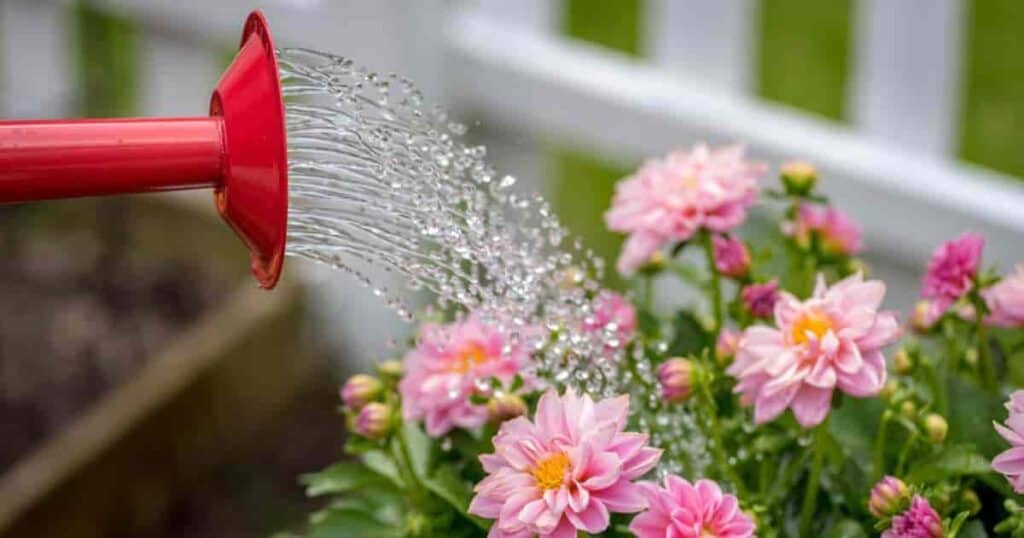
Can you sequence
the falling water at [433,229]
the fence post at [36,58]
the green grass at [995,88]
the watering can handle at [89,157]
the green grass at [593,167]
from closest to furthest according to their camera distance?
the watering can handle at [89,157], the falling water at [433,229], the green grass at [593,167], the green grass at [995,88], the fence post at [36,58]

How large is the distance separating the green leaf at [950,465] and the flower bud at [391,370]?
323 millimetres

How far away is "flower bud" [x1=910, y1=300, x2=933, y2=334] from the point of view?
105 cm

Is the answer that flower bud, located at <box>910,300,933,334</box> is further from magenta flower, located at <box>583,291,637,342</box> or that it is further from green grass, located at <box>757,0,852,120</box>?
green grass, located at <box>757,0,852,120</box>

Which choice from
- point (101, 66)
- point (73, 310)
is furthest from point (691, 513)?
point (101, 66)

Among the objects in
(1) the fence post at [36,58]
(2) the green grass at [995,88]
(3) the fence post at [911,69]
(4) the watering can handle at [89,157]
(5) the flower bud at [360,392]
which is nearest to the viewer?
(4) the watering can handle at [89,157]

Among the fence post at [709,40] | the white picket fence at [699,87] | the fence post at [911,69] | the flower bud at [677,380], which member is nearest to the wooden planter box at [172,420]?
the white picket fence at [699,87]

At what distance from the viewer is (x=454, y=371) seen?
37.8 inches

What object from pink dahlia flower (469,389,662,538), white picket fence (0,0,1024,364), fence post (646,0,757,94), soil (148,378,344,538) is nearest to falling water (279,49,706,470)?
pink dahlia flower (469,389,662,538)

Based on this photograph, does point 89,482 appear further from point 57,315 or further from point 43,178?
point 43,178

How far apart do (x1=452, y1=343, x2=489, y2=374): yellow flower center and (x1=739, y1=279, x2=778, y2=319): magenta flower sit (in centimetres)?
17

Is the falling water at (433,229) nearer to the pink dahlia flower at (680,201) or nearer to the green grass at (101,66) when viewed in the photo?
the pink dahlia flower at (680,201)

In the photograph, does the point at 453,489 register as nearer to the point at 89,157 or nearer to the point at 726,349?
the point at 726,349

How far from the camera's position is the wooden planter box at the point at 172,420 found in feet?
6.47

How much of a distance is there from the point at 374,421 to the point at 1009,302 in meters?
0.39
